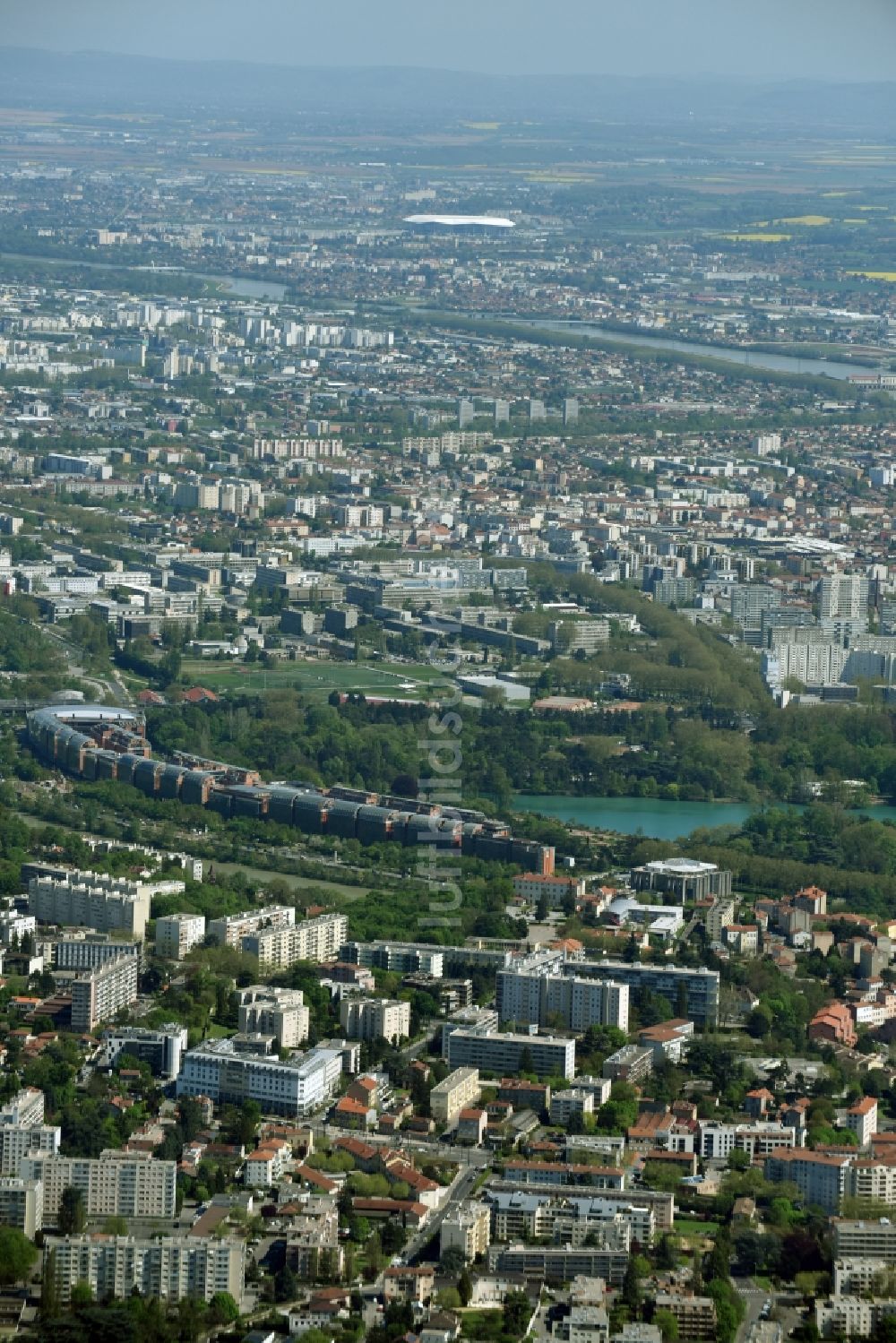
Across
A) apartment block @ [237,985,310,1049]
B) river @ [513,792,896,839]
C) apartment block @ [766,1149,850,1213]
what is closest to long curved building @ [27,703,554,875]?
river @ [513,792,896,839]

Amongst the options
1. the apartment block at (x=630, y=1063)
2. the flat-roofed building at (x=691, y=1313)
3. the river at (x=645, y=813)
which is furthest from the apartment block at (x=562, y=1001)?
the river at (x=645, y=813)

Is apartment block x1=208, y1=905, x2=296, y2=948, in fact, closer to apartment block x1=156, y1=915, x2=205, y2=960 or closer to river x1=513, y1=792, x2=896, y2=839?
apartment block x1=156, y1=915, x2=205, y2=960

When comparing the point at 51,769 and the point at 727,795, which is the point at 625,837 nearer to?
the point at 727,795

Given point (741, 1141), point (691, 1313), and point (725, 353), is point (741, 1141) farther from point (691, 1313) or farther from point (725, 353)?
point (725, 353)

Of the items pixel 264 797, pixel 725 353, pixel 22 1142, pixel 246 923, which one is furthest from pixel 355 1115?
pixel 725 353

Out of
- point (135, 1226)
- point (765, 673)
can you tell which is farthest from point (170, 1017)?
point (765, 673)

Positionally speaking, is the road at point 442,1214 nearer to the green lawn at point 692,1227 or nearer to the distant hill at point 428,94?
the green lawn at point 692,1227
